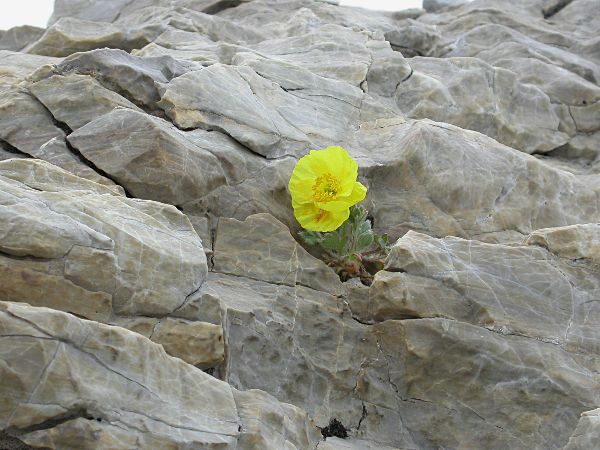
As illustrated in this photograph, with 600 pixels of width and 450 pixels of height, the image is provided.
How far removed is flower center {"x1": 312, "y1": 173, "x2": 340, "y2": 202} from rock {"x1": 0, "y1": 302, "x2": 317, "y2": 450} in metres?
2.26

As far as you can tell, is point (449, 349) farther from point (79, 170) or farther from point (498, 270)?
point (79, 170)

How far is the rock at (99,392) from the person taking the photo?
3676mm

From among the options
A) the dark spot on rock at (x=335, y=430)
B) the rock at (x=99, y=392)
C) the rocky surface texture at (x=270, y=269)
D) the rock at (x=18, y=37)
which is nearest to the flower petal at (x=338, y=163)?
the rocky surface texture at (x=270, y=269)

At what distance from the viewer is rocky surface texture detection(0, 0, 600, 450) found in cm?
405

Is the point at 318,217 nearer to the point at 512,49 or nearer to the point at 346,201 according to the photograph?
the point at 346,201

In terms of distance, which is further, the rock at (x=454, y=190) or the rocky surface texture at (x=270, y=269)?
the rock at (x=454, y=190)

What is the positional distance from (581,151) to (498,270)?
14.7ft

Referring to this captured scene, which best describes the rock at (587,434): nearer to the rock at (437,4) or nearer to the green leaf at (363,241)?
the green leaf at (363,241)

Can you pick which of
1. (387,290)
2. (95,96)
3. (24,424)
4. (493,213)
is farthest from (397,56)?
(24,424)

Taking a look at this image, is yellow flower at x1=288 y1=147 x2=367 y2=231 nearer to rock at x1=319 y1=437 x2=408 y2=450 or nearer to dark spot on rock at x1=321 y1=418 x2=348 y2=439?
dark spot on rock at x1=321 y1=418 x2=348 y2=439

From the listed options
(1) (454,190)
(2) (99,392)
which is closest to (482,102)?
(1) (454,190)

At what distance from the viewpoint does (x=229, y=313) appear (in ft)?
17.2

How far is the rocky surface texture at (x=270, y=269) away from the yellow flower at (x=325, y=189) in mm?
238

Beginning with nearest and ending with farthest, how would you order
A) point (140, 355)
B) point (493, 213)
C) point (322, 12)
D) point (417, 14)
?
point (140, 355) < point (493, 213) < point (322, 12) < point (417, 14)
